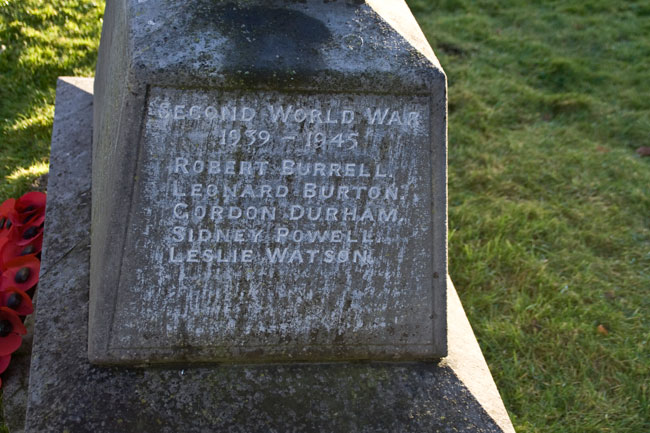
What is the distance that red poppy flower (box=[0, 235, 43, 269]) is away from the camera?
2.28m

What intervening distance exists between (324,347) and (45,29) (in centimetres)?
369

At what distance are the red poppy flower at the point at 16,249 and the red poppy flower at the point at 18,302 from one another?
23 cm

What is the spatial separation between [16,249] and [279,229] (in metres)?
1.27

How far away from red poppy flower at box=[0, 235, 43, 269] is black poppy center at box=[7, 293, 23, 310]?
24 centimetres

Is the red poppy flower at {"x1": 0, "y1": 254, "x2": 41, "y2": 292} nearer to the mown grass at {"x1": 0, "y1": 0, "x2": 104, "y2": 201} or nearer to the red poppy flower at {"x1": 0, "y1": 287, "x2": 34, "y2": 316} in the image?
the red poppy flower at {"x1": 0, "y1": 287, "x2": 34, "y2": 316}

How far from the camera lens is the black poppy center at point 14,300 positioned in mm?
2056

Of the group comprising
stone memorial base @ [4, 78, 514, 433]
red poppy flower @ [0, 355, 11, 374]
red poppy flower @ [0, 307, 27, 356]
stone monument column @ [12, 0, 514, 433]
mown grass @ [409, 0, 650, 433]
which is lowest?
mown grass @ [409, 0, 650, 433]

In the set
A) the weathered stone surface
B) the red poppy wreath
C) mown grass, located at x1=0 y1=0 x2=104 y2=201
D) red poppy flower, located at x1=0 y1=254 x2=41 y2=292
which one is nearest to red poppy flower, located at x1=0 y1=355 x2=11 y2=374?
the red poppy wreath

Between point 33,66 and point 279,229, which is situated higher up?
point 279,229

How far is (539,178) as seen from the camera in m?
3.62

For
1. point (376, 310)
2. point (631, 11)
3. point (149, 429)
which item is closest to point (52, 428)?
point (149, 429)

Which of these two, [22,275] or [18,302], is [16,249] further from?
[18,302]

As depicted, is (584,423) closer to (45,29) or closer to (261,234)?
(261,234)

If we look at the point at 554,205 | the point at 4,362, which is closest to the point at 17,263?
the point at 4,362
